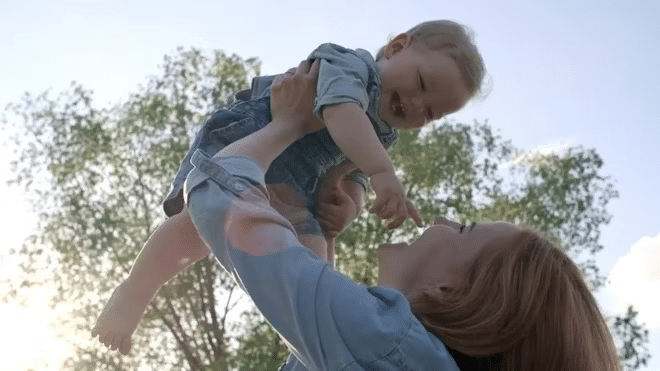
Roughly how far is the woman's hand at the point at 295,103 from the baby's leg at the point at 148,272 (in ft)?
1.41

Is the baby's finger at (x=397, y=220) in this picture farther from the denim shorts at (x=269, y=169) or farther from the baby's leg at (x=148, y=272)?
the baby's leg at (x=148, y=272)

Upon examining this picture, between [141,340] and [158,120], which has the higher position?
[158,120]

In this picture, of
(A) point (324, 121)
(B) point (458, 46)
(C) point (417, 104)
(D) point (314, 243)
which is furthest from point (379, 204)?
(B) point (458, 46)

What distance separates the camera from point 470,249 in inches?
68.9

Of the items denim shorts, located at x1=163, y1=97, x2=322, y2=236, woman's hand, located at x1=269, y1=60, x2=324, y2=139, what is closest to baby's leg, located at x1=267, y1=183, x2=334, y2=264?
denim shorts, located at x1=163, y1=97, x2=322, y2=236

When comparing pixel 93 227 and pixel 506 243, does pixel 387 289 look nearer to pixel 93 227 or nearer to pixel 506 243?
pixel 506 243

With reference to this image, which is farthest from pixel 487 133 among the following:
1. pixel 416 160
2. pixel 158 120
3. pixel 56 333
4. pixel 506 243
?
pixel 506 243

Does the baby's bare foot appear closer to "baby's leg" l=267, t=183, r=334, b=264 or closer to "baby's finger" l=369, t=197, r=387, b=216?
"baby's leg" l=267, t=183, r=334, b=264

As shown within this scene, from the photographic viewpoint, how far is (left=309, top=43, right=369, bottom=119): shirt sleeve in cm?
216

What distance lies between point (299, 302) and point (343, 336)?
87 mm

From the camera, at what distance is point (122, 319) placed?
7.95 ft

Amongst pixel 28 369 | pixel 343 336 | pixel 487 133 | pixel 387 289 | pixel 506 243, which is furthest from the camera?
pixel 487 133

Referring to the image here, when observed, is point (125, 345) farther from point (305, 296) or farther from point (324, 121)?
point (305, 296)

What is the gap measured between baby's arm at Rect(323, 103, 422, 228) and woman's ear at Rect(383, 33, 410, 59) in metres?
0.49
